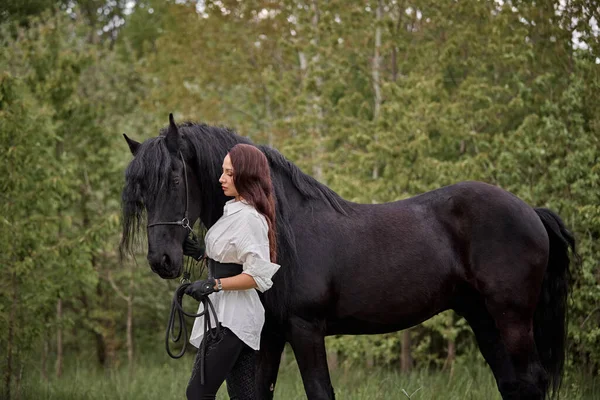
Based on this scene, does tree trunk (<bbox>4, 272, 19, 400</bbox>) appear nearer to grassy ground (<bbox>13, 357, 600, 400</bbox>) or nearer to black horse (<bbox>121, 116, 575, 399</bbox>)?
grassy ground (<bbox>13, 357, 600, 400</bbox>)

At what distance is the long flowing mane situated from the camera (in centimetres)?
382

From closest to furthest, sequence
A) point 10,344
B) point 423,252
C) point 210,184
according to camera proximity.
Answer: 1. point 210,184
2. point 423,252
3. point 10,344

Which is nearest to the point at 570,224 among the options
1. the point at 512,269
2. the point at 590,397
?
the point at 590,397

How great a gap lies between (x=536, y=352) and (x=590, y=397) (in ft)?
7.61

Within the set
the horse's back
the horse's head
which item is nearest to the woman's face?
the horse's head

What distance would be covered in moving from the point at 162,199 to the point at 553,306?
2.92 meters

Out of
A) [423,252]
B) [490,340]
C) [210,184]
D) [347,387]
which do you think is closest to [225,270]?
[210,184]

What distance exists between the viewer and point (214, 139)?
4.12 m

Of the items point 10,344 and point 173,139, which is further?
point 10,344

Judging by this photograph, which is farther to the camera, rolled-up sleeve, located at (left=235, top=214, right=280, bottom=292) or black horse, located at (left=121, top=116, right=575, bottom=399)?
black horse, located at (left=121, top=116, right=575, bottom=399)

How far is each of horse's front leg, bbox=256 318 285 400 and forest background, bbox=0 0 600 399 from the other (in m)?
2.45

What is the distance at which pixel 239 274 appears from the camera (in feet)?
11.9

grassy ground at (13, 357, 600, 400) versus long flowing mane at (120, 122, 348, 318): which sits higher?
long flowing mane at (120, 122, 348, 318)

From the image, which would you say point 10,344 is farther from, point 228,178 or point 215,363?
point 228,178
